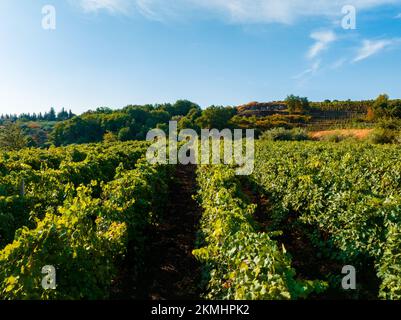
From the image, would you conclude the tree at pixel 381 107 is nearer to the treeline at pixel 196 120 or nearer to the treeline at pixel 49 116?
the treeline at pixel 196 120

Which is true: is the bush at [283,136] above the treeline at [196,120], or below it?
below

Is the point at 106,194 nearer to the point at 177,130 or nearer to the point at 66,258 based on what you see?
the point at 66,258

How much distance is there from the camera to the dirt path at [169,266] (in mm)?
6793

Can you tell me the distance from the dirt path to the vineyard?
0.09ft

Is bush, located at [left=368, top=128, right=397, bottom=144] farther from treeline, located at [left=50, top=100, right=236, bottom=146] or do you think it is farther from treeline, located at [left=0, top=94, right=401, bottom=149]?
treeline, located at [left=50, top=100, right=236, bottom=146]

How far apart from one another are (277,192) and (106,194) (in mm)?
6198

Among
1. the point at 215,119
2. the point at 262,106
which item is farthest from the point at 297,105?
the point at 215,119

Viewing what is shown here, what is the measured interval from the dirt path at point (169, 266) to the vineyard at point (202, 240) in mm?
28

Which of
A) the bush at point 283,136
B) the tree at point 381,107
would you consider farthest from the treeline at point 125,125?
the tree at point 381,107

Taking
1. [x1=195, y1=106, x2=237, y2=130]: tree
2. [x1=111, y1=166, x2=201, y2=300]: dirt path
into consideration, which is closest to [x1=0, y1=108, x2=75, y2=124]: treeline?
[x1=195, y1=106, x2=237, y2=130]: tree

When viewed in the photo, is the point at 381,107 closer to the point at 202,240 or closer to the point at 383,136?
the point at 383,136

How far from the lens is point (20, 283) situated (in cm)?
394

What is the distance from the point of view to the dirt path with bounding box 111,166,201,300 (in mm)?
6793
